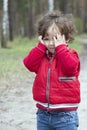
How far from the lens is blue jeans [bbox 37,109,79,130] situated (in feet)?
12.9

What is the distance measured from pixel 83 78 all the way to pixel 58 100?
893 cm

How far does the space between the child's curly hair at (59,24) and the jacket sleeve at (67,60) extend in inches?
4.9

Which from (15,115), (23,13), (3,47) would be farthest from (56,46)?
(23,13)

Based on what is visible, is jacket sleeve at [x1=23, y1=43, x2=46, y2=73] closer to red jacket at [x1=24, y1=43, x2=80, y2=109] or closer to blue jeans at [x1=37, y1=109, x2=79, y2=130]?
red jacket at [x1=24, y1=43, x2=80, y2=109]

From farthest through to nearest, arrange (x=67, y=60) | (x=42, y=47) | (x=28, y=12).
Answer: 1. (x=28, y=12)
2. (x=42, y=47)
3. (x=67, y=60)

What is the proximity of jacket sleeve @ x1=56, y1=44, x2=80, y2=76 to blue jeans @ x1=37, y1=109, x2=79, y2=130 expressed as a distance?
13.6 inches

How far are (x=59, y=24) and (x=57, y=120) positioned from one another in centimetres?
79

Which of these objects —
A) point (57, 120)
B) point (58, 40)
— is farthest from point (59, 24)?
point (57, 120)

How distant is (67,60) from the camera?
152 inches

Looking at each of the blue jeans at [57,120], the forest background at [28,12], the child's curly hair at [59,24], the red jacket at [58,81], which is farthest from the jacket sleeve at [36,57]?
the forest background at [28,12]

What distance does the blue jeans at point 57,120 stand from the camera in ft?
12.9

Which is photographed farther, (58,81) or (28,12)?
(28,12)

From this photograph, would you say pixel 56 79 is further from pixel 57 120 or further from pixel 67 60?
pixel 57 120

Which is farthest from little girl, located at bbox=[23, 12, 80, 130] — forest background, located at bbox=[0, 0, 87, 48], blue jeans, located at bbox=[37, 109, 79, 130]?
forest background, located at bbox=[0, 0, 87, 48]
